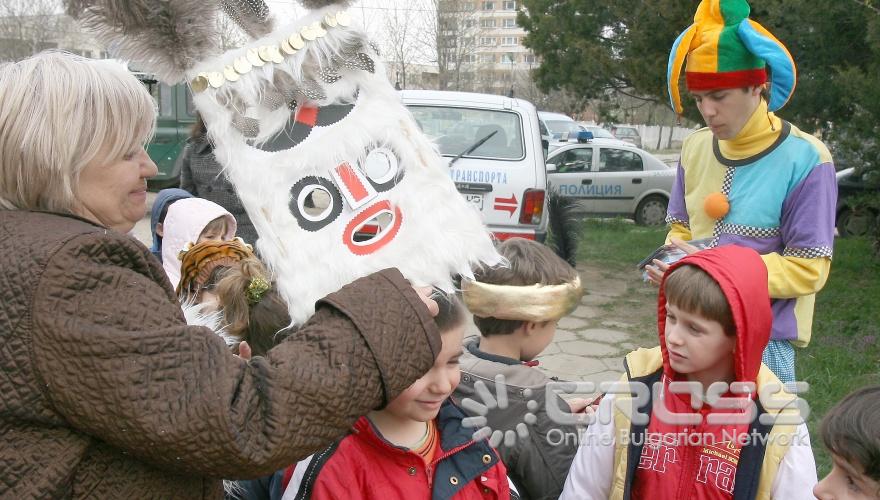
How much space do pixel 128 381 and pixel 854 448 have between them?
136cm

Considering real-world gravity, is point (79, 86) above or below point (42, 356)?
above

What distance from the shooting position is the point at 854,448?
1.54 meters

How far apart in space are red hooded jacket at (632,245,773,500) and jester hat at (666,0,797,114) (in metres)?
0.69

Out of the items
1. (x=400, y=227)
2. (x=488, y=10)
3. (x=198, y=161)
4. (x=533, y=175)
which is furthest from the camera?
(x=488, y=10)

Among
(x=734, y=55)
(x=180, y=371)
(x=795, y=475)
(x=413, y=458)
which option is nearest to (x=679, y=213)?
(x=734, y=55)

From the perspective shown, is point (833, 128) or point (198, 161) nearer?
point (198, 161)

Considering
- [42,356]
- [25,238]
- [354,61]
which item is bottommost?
[42,356]

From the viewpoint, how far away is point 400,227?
1.43m

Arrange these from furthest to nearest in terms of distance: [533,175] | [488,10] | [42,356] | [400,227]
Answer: [488,10]
[533,175]
[400,227]
[42,356]

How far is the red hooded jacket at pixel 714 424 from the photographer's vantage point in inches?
70.8

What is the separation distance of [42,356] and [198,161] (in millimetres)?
2958

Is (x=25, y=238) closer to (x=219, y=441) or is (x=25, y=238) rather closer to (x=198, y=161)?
(x=219, y=441)

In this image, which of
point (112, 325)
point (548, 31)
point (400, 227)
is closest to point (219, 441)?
point (112, 325)

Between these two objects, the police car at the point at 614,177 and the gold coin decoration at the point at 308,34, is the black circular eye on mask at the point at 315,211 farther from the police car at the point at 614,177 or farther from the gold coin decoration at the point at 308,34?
the police car at the point at 614,177
